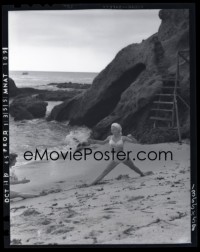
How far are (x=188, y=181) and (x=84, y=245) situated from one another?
127 cm

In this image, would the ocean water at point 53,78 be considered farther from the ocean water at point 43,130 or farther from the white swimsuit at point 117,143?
the white swimsuit at point 117,143

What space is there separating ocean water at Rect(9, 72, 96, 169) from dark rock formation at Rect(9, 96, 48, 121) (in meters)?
0.05

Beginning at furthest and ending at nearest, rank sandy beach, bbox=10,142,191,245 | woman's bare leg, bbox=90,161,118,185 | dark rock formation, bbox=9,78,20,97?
woman's bare leg, bbox=90,161,118,185 < dark rock formation, bbox=9,78,20,97 < sandy beach, bbox=10,142,191,245

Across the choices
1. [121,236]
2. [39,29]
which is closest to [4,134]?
[39,29]

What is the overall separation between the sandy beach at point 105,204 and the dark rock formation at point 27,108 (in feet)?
1.71

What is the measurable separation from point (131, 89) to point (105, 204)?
4.17ft

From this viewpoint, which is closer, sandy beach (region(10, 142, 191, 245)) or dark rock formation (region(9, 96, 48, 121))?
sandy beach (region(10, 142, 191, 245))

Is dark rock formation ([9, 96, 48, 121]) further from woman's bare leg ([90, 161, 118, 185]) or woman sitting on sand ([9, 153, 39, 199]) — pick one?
woman's bare leg ([90, 161, 118, 185])

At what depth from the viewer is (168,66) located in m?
5.76

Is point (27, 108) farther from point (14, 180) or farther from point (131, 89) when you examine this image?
point (131, 89)

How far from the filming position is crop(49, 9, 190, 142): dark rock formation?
5.70 metres

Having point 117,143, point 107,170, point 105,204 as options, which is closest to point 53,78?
point 117,143

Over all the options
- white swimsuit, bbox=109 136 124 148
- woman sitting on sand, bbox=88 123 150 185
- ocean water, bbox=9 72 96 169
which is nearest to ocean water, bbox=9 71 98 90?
ocean water, bbox=9 72 96 169

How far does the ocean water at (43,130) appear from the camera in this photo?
18.4 ft
